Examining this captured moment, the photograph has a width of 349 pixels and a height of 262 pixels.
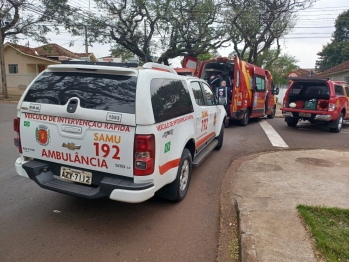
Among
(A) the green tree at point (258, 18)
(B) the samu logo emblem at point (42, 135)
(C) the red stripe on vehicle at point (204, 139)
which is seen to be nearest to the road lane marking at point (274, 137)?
(C) the red stripe on vehicle at point (204, 139)

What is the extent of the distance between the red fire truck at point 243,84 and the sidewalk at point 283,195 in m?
3.85

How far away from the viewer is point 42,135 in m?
3.53

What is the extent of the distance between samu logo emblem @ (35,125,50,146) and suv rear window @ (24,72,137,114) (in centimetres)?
→ 32

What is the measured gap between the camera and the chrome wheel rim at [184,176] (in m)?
4.27

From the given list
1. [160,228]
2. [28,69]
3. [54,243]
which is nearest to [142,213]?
[160,228]

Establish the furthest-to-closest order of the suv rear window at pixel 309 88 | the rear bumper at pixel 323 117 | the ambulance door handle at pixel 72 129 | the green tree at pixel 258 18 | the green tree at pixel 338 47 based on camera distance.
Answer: the green tree at pixel 338 47, the green tree at pixel 258 18, the suv rear window at pixel 309 88, the rear bumper at pixel 323 117, the ambulance door handle at pixel 72 129

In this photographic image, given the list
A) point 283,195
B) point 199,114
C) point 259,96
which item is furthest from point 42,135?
point 259,96

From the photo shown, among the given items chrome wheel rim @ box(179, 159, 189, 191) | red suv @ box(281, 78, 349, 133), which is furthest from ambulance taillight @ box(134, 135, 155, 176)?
red suv @ box(281, 78, 349, 133)

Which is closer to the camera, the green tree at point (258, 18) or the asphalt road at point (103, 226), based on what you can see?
the asphalt road at point (103, 226)

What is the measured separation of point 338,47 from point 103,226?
53549mm

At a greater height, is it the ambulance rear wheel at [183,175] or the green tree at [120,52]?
the green tree at [120,52]

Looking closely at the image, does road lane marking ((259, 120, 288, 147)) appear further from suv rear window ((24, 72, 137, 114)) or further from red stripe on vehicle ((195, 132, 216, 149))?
suv rear window ((24, 72, 137, 114))

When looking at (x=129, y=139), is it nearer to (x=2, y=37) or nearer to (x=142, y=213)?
(x=142, y=213)

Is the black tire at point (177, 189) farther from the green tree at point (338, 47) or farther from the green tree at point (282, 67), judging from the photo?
the green tree at point (338, 47)
